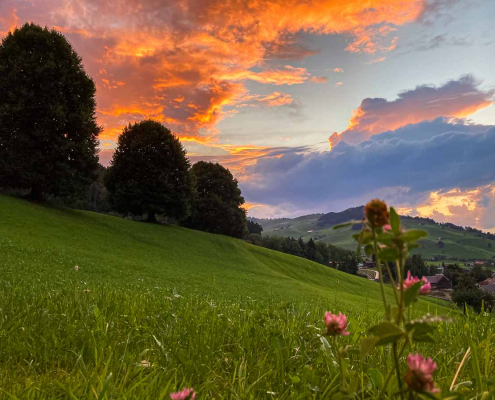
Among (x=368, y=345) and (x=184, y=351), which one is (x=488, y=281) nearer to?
(x=184, y=351)

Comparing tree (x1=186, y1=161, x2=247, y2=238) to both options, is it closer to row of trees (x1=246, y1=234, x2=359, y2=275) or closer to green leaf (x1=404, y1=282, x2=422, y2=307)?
row of trees (x1=246, y1=234, x2=359, y2=275)

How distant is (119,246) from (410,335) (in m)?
36.6

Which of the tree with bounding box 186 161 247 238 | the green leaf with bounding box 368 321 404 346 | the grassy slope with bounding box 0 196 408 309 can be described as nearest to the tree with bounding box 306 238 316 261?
the tree with bounding box 186 161 247 238

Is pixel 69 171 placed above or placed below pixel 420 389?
above

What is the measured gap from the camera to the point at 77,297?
4676 mm

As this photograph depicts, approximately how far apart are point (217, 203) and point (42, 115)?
30.8m

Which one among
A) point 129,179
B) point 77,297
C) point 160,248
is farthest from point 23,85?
point 77,297

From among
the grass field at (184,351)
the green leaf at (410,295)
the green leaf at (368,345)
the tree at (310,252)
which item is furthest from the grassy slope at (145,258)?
the tree at (310,252)

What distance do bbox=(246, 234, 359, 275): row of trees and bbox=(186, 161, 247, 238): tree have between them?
3731 cm

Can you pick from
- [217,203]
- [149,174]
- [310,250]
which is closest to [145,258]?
[149,174]

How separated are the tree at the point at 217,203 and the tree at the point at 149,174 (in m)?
8.58

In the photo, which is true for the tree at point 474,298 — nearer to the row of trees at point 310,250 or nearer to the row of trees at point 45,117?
the row of trees at point 45,117

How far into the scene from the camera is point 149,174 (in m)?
48.1

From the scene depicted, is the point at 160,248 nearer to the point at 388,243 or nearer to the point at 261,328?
the point at 261,328
